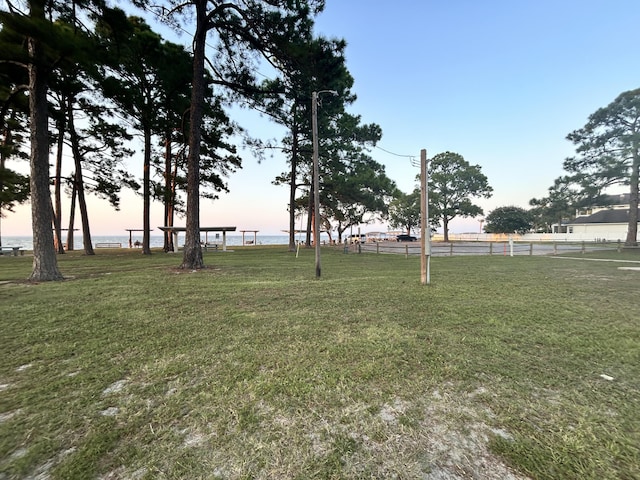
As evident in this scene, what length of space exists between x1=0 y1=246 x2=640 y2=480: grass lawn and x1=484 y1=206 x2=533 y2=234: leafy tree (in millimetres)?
49702

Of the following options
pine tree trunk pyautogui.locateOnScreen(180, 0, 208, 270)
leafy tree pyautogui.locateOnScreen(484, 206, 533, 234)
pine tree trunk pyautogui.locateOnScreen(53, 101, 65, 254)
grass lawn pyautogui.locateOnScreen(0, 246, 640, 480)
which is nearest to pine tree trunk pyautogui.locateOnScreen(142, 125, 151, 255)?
pine tree trunk pyautogui.locateOnScreen(53, 101, 65, 254)

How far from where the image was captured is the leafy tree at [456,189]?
38406 millimetres

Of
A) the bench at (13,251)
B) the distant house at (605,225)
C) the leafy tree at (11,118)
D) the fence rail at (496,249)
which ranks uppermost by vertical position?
the leafy tree at (11,118)

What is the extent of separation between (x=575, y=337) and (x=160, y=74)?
51.8 feet

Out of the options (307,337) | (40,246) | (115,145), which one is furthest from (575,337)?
(115,145)

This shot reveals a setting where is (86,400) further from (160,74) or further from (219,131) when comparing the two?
(219,131)

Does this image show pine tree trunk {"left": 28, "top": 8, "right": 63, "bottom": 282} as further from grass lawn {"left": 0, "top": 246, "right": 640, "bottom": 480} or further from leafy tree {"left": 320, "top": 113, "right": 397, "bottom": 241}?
leafy tree {"left": 320, "top": 113, "right": 397, "bottom": 241}

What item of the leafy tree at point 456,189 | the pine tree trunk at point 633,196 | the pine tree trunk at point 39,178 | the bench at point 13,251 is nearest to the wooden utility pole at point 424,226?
the pine tree trunk at point 39,178

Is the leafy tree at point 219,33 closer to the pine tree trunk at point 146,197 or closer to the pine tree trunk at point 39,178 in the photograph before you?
the pine tree trunk at point 39,178

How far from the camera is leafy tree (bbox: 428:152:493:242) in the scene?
126 ft

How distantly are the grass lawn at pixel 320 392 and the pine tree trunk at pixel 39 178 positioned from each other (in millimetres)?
3419

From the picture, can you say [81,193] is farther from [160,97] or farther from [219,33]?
[219,33]

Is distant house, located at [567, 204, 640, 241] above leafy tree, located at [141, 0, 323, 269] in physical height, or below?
below

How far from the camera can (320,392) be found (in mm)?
2291
